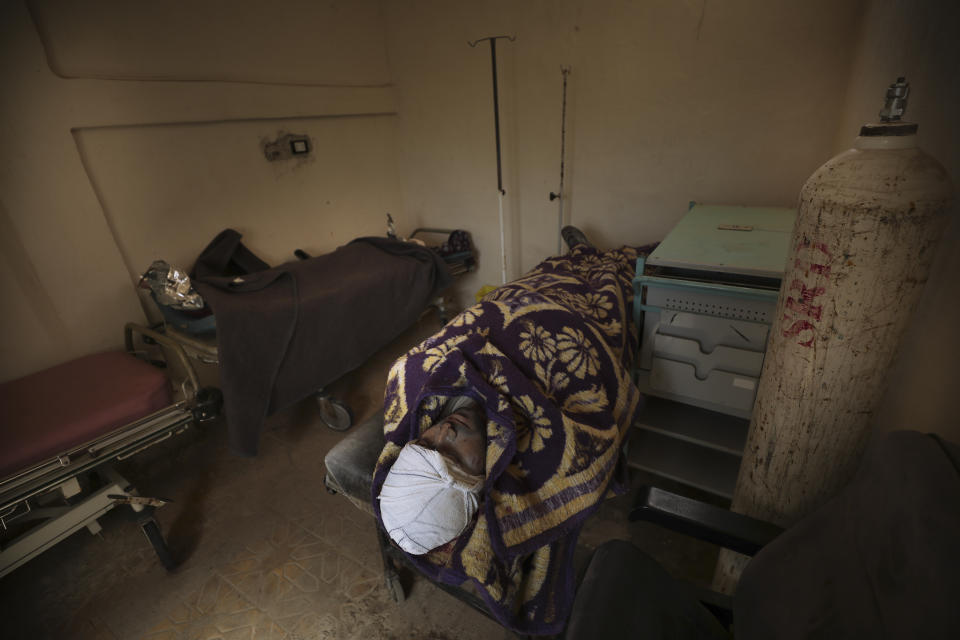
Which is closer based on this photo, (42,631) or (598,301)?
(42,631)

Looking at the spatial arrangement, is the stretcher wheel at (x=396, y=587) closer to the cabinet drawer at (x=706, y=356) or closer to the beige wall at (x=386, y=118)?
the cabinet drawer at (x=706, y=356)

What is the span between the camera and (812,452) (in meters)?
0.81

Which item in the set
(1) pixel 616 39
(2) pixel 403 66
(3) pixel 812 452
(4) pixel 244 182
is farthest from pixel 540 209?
(3) pixel 812 452

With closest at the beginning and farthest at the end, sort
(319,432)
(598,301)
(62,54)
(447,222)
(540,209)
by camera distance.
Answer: (598,301)
(62,54)
(319,432)
(540,209)
(447,222)

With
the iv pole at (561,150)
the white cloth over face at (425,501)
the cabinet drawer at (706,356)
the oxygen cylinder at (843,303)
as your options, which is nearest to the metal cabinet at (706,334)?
the cabinet drawer at (706,356)

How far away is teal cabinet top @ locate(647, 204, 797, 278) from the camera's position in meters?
1.22

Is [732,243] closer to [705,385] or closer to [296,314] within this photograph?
[705,385]

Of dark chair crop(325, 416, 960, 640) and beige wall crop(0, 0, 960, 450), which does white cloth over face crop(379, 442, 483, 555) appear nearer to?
dark chair crop(325, 416, 960, 640)

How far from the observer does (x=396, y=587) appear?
53.9 inches

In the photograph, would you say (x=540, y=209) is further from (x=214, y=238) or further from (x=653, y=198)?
(x=214, y=238)

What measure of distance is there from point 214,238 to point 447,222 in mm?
1626

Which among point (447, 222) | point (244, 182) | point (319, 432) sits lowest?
point (319, 432)

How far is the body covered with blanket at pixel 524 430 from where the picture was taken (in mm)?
972

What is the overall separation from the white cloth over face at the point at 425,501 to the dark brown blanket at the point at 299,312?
48.4 inches
